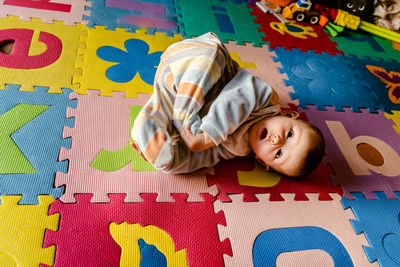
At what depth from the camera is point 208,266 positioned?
2.60 ft

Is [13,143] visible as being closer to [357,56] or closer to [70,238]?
[70,238]

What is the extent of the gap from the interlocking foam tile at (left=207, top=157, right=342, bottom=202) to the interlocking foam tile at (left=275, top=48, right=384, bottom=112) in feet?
1.34

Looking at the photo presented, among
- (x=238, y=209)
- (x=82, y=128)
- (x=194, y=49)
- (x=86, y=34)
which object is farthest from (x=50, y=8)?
(x=238, y=209)

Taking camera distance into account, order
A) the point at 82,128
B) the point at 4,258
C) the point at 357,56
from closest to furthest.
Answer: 1. the point at 4,258
2. the point at 82,128
3. the point at 357,56

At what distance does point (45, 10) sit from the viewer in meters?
1.36

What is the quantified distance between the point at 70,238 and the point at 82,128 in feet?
1.24

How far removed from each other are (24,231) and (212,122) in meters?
0.60

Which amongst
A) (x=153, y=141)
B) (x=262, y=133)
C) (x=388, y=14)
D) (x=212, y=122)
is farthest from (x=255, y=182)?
(x=388, y=14)

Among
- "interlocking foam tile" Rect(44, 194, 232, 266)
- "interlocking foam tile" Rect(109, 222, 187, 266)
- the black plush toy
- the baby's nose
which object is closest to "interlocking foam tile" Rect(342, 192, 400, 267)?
the baby's nose

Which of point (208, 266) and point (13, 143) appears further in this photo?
point (13, 143)

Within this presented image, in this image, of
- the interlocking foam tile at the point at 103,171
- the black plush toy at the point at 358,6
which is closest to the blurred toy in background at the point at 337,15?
the black plush toy at the point at 358,6

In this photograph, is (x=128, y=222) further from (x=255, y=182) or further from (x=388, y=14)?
(x=388, y=14)

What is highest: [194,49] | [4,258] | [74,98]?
[194,49]

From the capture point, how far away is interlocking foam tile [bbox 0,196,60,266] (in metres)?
0.71
